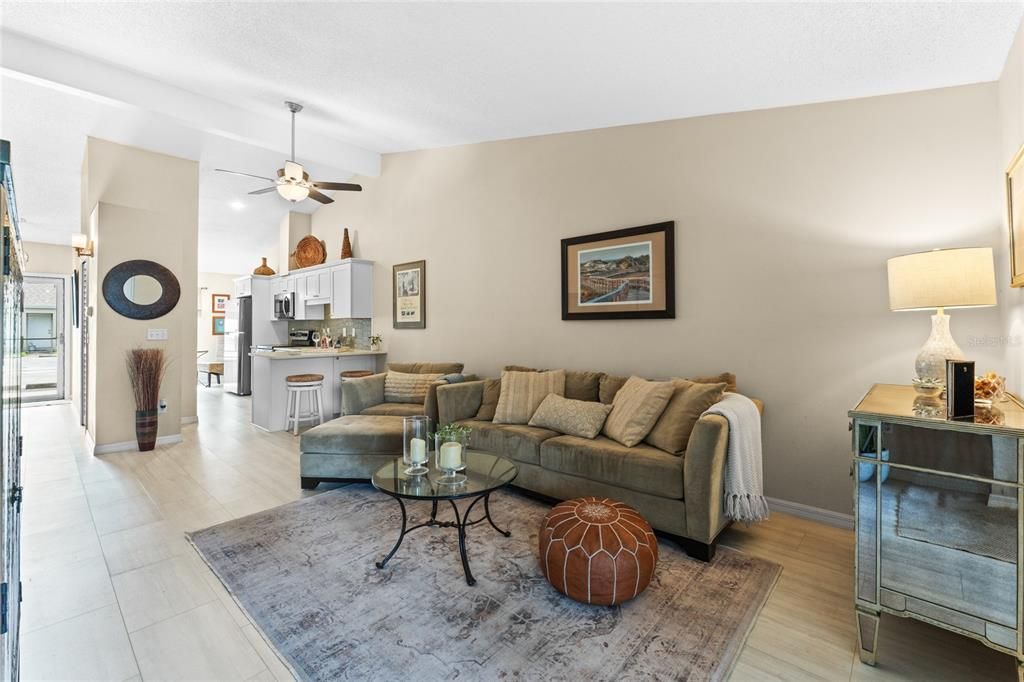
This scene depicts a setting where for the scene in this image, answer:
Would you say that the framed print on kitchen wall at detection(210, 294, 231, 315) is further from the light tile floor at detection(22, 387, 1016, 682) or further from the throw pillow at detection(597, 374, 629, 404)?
the throw pillow at detection(597, 374, 629, 404)

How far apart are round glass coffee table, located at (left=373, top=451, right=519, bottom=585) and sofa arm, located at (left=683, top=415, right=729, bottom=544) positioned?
3.12ft

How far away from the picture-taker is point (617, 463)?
2654mm

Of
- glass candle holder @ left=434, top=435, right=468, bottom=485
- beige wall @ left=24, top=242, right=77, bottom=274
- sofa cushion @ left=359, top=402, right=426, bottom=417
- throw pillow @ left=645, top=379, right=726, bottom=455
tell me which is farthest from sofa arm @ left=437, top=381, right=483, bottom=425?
beige wall @ left=24, top=242, right=77, bottom=274

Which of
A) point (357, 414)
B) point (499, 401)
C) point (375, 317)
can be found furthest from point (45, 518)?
point (375, 317)

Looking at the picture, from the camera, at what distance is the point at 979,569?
1.46m

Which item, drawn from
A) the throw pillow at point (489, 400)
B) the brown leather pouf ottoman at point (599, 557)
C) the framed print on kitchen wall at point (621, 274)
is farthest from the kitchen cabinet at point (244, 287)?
the brown leather pouf ottoman at point (599, 557)

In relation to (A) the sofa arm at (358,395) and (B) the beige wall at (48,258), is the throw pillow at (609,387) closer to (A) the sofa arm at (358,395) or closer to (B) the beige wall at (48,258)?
(A) the sofa arm at (358,395)

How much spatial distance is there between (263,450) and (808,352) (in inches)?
189

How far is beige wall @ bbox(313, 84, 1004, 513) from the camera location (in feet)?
8.12

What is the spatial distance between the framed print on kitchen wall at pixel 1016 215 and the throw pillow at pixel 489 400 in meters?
3.01

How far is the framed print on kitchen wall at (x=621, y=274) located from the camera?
3.40m

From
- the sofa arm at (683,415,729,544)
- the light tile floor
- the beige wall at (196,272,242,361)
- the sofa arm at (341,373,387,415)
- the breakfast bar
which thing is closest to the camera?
the light tile floor

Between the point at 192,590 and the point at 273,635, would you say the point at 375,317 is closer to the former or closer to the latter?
the point at 192,590

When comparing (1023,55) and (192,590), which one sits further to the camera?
(192,590)
